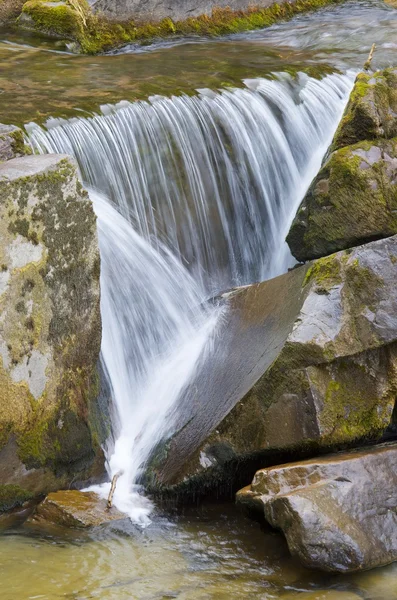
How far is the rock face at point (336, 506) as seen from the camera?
12.5 feet

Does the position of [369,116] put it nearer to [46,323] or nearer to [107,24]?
[46,323]

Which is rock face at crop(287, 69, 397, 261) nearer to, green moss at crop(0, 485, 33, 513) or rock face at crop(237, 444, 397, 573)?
rock face at crop(237, 444, 397, 573)

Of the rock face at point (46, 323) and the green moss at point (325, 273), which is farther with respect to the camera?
the green moss at point (325, 273)

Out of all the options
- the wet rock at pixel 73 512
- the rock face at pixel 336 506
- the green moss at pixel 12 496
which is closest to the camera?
the rock face at pixel 336 506

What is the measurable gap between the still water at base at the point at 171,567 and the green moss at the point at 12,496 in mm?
211

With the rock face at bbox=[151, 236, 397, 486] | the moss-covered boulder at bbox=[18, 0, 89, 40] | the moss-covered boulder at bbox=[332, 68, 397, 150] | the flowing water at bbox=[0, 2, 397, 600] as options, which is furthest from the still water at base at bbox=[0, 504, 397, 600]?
the moss-covered boulder at bbox=[18, 0, 89, 40]

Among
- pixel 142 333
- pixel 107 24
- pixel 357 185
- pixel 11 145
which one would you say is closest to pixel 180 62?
pixel 107 24

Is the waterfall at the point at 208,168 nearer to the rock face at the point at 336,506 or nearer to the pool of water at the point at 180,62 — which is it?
the pool of water at the point at 180,62

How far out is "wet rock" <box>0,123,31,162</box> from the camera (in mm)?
5020

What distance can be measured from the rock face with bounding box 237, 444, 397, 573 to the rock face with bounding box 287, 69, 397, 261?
5.80 ft

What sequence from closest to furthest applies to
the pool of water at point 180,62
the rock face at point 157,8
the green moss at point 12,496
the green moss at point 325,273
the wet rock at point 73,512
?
the wet rock at point 73,512, the green moss at point 12,496, the green moss at point 325,273, the pool of water at point 180,62, the rock face at point 157,8

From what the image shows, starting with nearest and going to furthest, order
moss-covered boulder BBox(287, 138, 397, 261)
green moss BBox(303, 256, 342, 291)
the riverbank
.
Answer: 1. green moss BBox(303, 256, 342, 291)
2. moss-covered boulder BBox(287, 138, 397, 261)
3. the riverbank

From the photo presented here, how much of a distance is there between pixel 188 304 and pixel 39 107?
6.77 ft

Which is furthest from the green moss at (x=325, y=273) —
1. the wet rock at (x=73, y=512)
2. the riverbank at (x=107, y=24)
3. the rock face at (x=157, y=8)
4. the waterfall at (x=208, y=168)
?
the rock face at (x=157, y=8)
